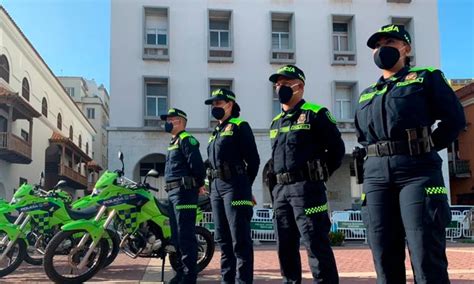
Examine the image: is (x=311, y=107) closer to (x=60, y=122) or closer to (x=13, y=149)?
(x=13, y=149)

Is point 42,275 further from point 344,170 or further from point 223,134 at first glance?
point 344,170

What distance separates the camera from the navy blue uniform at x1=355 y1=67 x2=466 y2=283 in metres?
2.94

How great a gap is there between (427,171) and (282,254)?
5.15 feet

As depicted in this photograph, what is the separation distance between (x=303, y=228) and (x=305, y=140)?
29.1 inches

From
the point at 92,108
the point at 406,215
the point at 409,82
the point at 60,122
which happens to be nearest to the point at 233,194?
the point at 406,215

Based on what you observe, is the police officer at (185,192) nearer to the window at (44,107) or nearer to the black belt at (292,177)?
the black belt at (292,177)

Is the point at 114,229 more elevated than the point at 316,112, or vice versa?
the point at 316,112

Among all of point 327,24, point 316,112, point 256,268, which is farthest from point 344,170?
point 316,112

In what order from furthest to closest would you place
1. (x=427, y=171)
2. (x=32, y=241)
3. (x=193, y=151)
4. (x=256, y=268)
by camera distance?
(x=256, y=268) < (x=32, y=241) < (x=193, y=151) < (x=427, y=171)

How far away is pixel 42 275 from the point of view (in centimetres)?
671

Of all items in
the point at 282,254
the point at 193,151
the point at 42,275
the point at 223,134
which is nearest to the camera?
the point at 282,254

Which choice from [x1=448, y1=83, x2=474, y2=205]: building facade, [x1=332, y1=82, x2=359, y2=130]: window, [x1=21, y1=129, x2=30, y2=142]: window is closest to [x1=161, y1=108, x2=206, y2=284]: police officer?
[x1=332, y1=82, x2=359, y2=130]: window

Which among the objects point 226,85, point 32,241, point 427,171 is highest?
point 226,85

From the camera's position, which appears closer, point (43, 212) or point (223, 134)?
point (223, 134)
